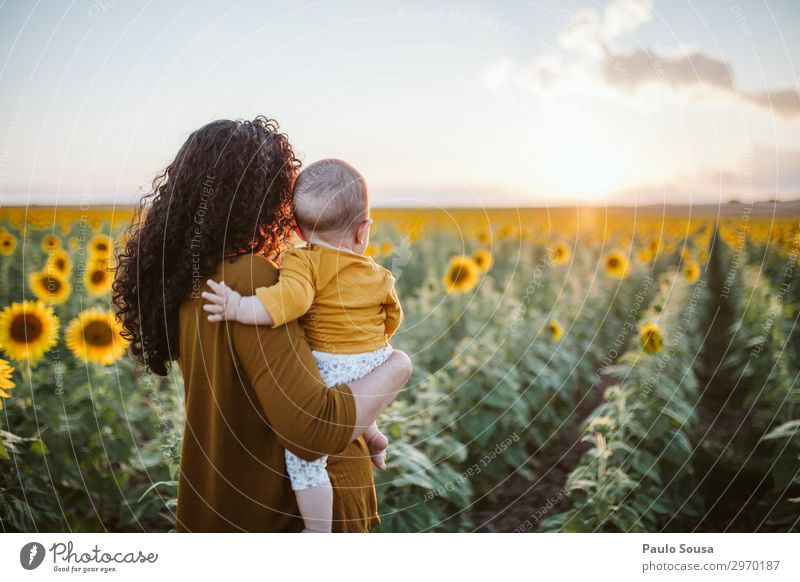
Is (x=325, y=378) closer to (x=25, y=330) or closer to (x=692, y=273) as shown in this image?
(x=25, y=330)

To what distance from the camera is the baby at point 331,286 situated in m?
1.96

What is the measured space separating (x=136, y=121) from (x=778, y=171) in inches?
126

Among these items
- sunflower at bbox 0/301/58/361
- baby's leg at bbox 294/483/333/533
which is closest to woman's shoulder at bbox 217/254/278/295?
baby's leg at bbox 294/483/333/533

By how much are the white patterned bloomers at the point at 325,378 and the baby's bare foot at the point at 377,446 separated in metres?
0.28

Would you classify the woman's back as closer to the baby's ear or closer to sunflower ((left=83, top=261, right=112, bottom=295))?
the baby's ear

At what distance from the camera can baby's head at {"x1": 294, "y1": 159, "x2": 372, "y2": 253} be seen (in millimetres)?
1956

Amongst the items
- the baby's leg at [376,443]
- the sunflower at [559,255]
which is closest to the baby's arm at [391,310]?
the baby's leg at [376,443]

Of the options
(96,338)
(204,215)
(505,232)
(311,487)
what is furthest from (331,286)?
(505,232)

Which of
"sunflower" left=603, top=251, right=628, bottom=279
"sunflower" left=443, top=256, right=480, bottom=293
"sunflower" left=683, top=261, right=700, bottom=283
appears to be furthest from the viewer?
"sunflower" left=603, top=251, right=628, bottom=279

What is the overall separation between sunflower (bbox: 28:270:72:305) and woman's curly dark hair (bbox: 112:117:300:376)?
6.25 feet

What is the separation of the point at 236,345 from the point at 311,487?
0.51 meters

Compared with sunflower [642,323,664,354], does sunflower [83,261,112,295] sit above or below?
above

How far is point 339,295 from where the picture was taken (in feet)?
6.57

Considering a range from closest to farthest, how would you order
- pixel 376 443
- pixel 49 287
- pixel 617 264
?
pixel 376 443 → pixel 49 287 → pixel 617 264
